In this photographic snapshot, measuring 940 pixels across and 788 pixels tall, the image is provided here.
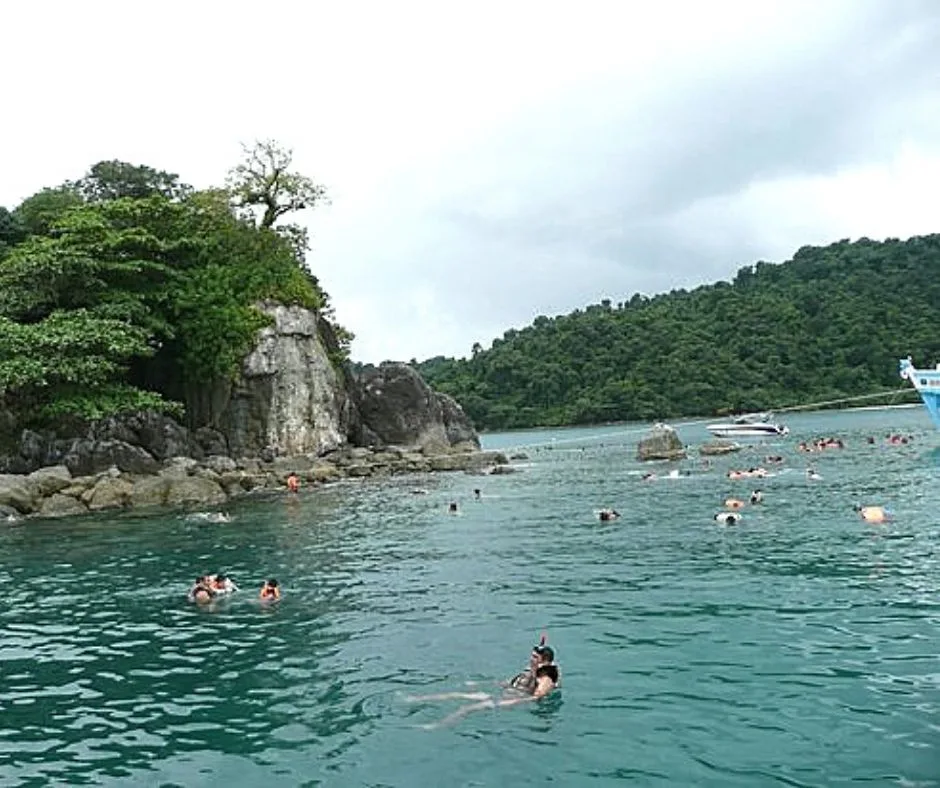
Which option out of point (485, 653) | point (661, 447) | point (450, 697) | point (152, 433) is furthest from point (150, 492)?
point (661, 447)

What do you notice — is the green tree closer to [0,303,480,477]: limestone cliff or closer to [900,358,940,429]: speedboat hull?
[0,303,480,477]: limestone cliff

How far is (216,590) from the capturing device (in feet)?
72.9

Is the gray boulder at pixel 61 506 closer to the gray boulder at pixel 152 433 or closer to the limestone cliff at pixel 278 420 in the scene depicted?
the limestone cliff at pixel 278 420

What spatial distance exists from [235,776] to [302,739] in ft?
4.39

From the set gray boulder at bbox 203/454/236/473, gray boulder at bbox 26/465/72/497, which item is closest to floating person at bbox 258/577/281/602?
gray boulder at bbox 26/465/72/497

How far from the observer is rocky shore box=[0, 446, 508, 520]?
42.2 meters

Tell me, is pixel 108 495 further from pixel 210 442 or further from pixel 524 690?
pixel 524 690

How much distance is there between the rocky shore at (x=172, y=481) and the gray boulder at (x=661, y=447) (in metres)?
11.7

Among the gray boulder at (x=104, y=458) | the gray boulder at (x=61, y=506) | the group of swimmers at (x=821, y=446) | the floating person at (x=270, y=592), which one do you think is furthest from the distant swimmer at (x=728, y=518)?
the group of swimmers at (x=821, y=446)

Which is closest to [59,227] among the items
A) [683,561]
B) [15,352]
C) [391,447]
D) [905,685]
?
[15,352]

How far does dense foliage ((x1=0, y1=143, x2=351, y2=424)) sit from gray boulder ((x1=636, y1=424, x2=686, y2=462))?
77.7 feet

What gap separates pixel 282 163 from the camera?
211 feet

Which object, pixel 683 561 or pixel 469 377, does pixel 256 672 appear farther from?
pixel 469 377

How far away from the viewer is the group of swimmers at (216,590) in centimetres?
2180
